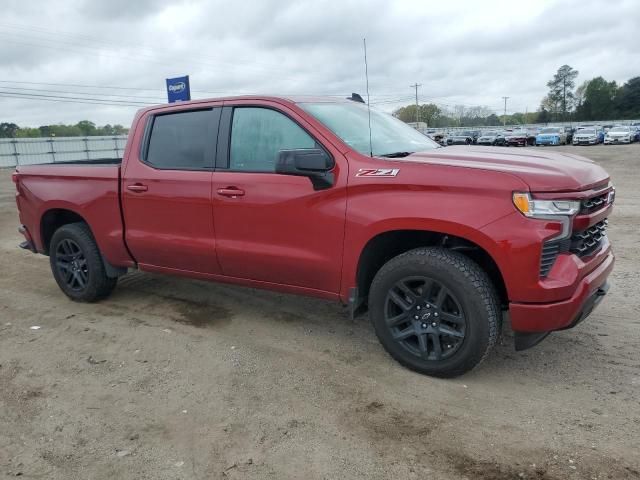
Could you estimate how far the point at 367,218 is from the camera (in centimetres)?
359

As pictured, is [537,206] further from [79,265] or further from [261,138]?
[79,265]

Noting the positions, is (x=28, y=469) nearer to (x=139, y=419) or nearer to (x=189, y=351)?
(x=139, y=419)

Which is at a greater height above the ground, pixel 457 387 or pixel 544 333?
pixel 544 333

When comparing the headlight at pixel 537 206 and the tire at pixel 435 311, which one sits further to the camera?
the tire at pixel 435 311

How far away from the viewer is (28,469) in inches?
111

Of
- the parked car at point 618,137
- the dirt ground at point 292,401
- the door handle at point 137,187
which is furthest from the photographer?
the parked car at point 618,137

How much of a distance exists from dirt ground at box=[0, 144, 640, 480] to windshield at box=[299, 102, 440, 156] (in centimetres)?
153

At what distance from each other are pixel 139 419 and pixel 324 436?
1.13m

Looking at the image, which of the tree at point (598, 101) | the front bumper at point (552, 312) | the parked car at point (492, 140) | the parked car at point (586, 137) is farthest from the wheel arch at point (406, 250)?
the tree at point (598, 101)

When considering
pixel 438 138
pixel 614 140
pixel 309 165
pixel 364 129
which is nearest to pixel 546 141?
pixel 614 140

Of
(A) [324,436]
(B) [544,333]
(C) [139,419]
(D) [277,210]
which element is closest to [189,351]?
(C) [139,419]

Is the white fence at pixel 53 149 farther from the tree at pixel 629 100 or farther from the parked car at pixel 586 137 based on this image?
the tree at pixel 629 100

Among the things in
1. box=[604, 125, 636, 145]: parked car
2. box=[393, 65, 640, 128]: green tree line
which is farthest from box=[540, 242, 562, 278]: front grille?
box=[393, 65, 640, 128]: green tree line

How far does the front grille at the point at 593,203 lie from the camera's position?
3.25 m
